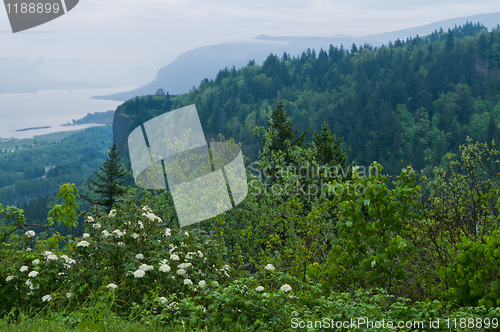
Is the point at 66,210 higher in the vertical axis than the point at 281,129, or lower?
higher

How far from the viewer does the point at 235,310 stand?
416 cm

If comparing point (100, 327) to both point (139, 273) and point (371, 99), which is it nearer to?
point (139, 273)

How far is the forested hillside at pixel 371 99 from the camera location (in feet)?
355

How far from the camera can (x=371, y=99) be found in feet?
399

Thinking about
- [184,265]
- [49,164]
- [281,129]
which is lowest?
[49,164]

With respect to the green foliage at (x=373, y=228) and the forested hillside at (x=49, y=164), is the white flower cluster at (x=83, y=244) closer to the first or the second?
the green foliage at (x=373, y=228)

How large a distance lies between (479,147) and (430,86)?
140m

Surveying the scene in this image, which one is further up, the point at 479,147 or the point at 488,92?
the point at 479,147

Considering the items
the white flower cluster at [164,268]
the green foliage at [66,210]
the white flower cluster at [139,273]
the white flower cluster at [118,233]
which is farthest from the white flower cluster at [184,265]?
the green foliage at [66,210]

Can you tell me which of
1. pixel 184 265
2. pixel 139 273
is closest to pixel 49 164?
pixel 184 265

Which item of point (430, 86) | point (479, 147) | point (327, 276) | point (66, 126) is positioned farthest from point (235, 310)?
point (66, 126)

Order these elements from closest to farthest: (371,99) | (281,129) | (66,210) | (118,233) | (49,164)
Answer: (118,233)
(66,210)
(281,129)
(371,99)
(49,164)

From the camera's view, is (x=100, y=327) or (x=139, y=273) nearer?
(x=100, y=327)

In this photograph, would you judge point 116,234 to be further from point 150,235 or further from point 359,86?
point 359,86
